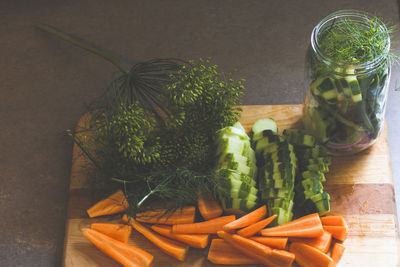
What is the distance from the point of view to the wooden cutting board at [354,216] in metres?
2.18

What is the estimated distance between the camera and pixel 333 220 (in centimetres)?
223

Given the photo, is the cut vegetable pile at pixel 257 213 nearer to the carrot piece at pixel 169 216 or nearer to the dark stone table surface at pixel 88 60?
the carrot piece at pixel 169 216

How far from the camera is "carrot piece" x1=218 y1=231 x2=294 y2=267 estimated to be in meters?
2.10

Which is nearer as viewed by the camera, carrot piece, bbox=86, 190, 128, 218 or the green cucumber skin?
the green cucumber skin

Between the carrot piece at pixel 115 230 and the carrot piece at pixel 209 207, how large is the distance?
355mm

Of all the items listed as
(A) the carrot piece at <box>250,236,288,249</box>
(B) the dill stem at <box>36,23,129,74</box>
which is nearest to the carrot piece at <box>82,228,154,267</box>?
(A) the carrot piece at <box>250,236,288,249</box>

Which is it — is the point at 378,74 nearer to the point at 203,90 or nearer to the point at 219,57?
the point at 203,90

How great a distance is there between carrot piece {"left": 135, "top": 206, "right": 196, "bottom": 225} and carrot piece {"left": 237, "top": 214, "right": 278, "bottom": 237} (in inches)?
10.1

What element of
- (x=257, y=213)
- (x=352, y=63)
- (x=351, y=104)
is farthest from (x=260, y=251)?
(x=352, y=63)

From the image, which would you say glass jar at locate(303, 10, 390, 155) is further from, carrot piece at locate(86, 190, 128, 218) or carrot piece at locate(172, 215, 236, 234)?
carrot piece at locate(86, 190, 128, 218)

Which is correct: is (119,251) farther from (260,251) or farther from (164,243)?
(260,251)

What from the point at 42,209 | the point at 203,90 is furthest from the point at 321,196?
the point at 42,209

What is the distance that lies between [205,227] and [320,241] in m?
0.53

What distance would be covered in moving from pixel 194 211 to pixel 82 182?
24.3 inches
